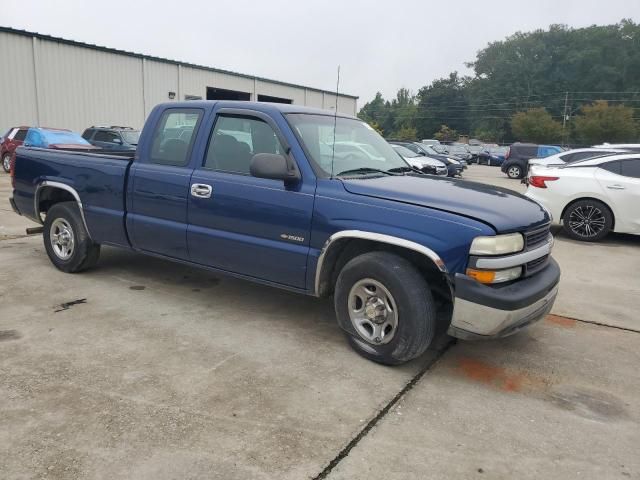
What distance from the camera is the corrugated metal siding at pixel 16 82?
73.8 feet

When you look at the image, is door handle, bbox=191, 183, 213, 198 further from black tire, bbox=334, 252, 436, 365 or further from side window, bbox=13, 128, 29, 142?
Result: side window, bbox=13, 128, 29, 142

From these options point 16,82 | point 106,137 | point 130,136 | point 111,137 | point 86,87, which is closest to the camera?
point 130,136

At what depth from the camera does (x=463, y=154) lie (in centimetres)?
4150

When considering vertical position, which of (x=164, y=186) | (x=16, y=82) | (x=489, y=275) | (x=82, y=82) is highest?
(x=82, y=82)

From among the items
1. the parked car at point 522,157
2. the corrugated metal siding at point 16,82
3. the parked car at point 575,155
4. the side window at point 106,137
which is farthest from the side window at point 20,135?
the parked car at point 522,157

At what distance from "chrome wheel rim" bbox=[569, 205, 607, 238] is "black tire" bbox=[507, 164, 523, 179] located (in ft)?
56.8

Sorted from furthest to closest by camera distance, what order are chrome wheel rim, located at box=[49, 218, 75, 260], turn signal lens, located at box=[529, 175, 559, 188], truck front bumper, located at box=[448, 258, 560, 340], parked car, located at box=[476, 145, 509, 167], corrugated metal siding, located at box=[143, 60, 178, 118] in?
parked car, located at box=[476, 145, 509, 167]
corrugated metal siding, located at box=[143, 60, 178, 118]
turn signal lens, located at box=[529, 175, 559, 188]
chrome wheel rim, located at box=[49, 218, 75, 260]
truck front bumper, located at box=[448, 258, 560, 340]

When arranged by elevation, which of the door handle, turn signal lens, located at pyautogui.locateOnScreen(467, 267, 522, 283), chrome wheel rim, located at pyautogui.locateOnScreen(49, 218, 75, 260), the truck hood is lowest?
chrome wheel rim, located at pyautogui.locateOnScreen(49, 218, 75, 260)

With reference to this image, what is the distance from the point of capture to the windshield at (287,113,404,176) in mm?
4117

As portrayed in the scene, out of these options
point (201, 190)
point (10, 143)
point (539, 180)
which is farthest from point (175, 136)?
point (10, 143)

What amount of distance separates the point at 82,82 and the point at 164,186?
24264 mm

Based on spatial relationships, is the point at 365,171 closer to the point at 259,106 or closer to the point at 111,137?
the point at 259,106

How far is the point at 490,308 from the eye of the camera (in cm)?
328

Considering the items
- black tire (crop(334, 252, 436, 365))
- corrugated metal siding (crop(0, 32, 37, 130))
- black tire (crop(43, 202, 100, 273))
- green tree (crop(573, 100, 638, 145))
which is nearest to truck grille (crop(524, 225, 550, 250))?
black tire (crop(334, 252, 436, 365))
